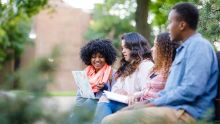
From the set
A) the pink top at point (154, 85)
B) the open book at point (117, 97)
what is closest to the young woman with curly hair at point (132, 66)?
the open book at point (117, 97)

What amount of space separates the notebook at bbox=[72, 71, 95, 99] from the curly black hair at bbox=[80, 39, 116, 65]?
26.5 inches

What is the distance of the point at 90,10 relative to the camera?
49.5 metres

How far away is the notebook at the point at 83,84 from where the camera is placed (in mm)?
5676

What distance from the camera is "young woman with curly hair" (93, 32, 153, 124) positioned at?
18.3 feet

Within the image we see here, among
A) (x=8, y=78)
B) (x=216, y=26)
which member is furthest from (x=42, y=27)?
(x=8, y=78)

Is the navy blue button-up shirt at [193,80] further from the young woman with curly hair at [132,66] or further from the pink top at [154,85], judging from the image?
the young woman with curly hair at [132,66]

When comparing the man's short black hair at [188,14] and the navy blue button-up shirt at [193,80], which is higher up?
the man's short black hair at [188,14]

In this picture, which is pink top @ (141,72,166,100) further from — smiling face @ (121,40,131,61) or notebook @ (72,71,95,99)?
notebook @ (72,71,95,99)

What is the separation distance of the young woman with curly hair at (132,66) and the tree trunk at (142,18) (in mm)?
7147

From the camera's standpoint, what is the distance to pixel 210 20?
6391 millimetres

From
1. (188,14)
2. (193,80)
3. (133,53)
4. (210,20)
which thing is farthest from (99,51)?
(193,80)

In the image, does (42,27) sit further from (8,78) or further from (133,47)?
(8,78)

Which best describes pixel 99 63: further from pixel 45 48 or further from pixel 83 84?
pixel 45 48

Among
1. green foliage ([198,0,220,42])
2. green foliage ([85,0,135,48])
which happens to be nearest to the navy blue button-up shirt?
green foliage ([198,0,220,42])
